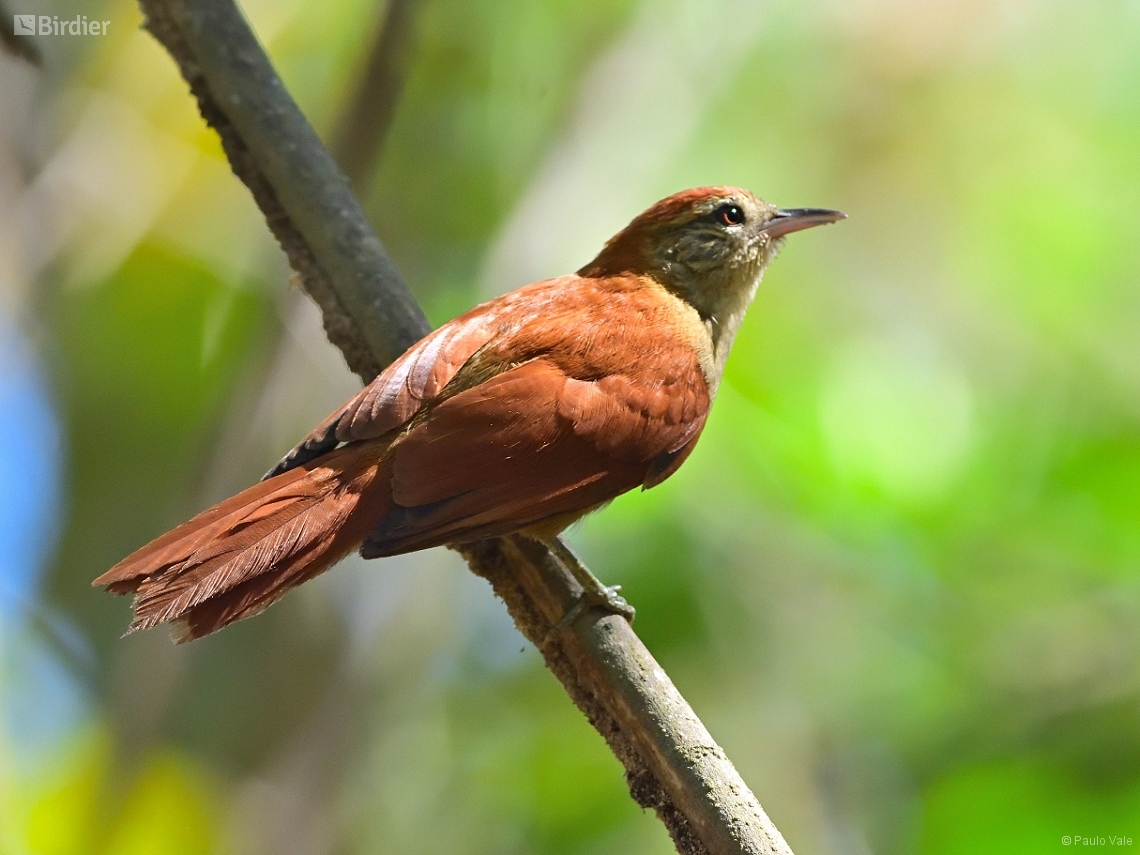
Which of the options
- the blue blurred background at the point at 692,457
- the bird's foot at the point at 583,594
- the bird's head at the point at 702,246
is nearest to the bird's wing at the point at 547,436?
the bird's foot at the point at 583,594

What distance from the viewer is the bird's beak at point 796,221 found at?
3697 mm

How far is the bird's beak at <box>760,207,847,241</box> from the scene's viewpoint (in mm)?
3697

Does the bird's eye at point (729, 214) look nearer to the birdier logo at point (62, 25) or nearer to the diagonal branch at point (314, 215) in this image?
the diagonal branch at point (314, 215)

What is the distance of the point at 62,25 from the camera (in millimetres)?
5160

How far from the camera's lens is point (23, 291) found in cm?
477

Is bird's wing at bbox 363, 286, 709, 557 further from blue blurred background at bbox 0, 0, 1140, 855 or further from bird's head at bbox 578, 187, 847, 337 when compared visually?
blue blurred background at bbox 0, 0, 1140, 855

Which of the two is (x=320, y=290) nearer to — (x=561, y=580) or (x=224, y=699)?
(x=561, y=580)

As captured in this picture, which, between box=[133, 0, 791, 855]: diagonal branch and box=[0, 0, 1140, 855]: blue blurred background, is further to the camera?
box=[0, 0, 1140, 855]: blue blurred background

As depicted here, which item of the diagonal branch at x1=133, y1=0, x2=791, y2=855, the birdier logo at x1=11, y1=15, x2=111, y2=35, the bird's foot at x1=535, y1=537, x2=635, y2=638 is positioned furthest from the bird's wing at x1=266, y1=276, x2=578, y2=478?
the birdier logo at x1=11, y1=15, x2=111, y2=35

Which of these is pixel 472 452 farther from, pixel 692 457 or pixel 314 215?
pixel 692 457

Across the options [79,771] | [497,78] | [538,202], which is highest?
[497,78]

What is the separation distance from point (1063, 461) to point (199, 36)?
11.4 feet

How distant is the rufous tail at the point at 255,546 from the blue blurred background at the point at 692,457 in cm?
149

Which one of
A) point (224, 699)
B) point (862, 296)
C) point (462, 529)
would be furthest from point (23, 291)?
point (862, 296)
